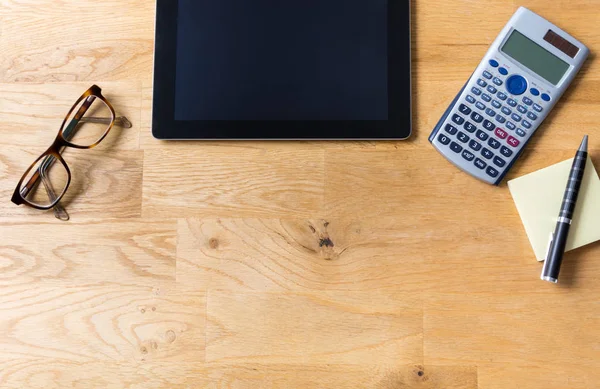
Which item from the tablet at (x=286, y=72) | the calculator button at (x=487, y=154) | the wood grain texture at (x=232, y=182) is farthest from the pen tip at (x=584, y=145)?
the wood grain texture at (x=232, y=182)

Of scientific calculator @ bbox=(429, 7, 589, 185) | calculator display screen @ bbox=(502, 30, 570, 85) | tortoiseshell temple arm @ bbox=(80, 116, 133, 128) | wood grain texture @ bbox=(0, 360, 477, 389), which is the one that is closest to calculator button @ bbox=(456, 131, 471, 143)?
scientific calculator @ bbox=(429, 7, 589, 185)

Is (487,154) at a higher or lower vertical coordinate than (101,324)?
higher

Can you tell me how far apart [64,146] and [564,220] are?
0.62 m

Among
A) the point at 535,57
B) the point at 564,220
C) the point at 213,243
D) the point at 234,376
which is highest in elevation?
the point at 535,57

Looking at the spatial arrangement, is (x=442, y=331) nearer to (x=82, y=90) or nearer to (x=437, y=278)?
(x=437, y=278)

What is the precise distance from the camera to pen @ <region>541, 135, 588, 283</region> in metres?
0.66

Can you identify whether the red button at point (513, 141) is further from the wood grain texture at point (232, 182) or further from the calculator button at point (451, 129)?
the wood grain texture at point (232, 182)

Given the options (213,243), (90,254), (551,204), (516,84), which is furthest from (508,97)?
(90,254)

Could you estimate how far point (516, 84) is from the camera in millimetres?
693

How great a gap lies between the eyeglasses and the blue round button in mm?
482

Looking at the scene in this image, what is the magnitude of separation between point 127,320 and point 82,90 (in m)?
0.30

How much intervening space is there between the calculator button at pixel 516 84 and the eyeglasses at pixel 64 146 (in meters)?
0.48

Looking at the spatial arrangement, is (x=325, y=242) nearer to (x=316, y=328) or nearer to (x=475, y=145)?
(x=316, y=328)

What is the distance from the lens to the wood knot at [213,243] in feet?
2.33
